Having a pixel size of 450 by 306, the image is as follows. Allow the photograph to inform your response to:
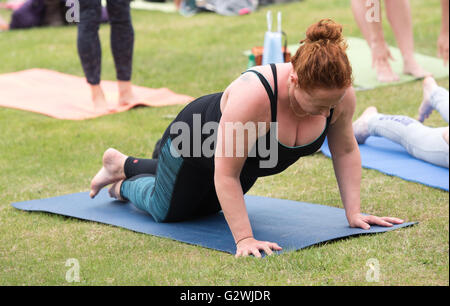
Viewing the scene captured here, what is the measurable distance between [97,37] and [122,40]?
0.21 metres

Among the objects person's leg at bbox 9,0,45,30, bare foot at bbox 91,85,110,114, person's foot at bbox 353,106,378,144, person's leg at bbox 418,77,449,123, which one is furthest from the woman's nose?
person's leg at bbox 9,0,45,30

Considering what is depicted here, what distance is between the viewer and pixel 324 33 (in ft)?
7.70

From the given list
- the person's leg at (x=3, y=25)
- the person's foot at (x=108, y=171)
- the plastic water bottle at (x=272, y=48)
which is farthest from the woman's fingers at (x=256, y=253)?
the person's leg at (x=3, y=25)

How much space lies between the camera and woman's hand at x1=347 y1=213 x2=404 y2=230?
2.88 m

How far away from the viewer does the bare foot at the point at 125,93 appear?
5457 millimetres

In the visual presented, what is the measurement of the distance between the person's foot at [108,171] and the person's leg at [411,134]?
5.22 ft

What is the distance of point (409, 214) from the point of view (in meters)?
3.17

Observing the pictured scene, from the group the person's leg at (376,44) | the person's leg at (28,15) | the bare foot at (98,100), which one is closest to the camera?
the bare foot at (98,100)

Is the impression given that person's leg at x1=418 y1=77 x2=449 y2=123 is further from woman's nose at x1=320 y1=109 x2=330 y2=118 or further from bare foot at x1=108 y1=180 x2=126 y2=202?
bare foot at x1=108 y1=180 x2=126 y2=202

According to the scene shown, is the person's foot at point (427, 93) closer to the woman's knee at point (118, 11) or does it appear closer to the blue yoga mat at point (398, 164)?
the blue yoga mat at point (398, 164)

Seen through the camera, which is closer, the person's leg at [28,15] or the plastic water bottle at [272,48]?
the plastic water bottle at [272,48]

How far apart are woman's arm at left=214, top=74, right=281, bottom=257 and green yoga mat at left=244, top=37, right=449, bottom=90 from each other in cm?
328
